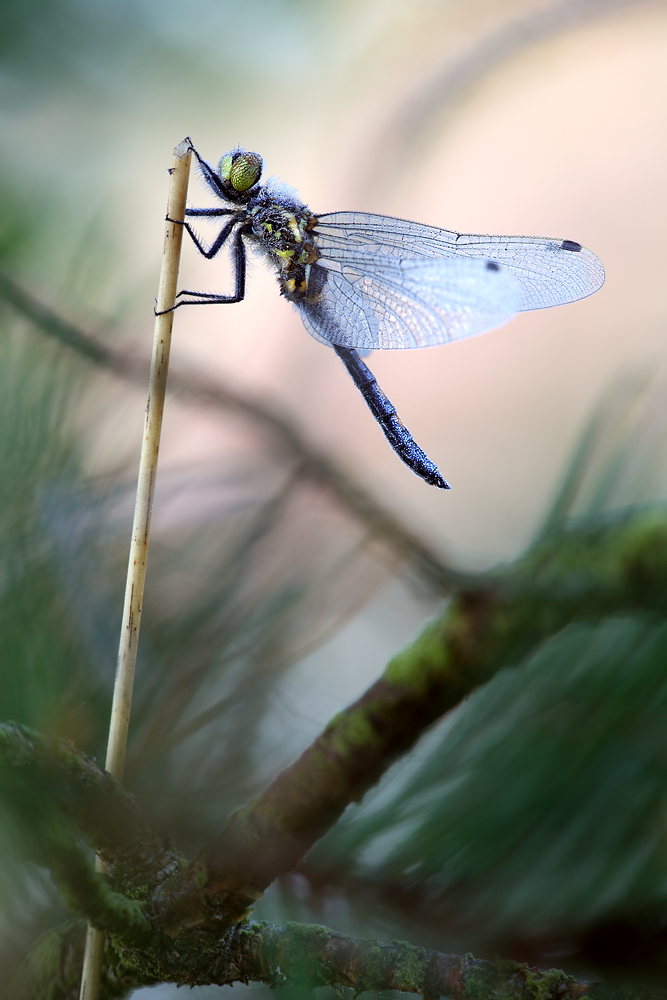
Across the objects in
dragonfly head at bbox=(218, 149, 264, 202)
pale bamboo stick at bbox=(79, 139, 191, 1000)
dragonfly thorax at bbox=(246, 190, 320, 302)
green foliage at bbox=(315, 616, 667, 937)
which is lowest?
green foliage at bbox=(315, 616, 667, 937)

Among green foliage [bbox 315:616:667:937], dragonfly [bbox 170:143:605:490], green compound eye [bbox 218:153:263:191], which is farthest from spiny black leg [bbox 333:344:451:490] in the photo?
green foliage [bbox 315:616:667:937]

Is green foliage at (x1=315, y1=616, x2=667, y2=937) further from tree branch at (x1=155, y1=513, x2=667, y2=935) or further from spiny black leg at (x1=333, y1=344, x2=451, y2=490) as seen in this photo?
spiny black leg at (x1=333, y1=344, x2=451, y2=490)

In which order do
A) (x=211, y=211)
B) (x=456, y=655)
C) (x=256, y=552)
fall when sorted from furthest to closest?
(x=211, y=211)
(x=256, y=552)
(x=456, y=655)

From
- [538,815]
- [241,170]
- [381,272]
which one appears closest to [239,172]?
[241,170]

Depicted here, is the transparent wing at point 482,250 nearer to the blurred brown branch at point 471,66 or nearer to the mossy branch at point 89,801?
the blurred brown branch at point 471,66

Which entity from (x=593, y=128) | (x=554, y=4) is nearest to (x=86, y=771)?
(x=554, y=4)

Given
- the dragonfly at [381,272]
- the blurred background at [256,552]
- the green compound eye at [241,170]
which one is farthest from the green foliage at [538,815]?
the green compound eye at [241,170]

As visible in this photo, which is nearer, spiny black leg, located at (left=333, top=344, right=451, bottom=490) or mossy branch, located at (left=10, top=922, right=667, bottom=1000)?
mossy branch, located at (left=10, top=922, right=667, bottom=1000)

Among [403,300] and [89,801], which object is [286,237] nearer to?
[403,300]
